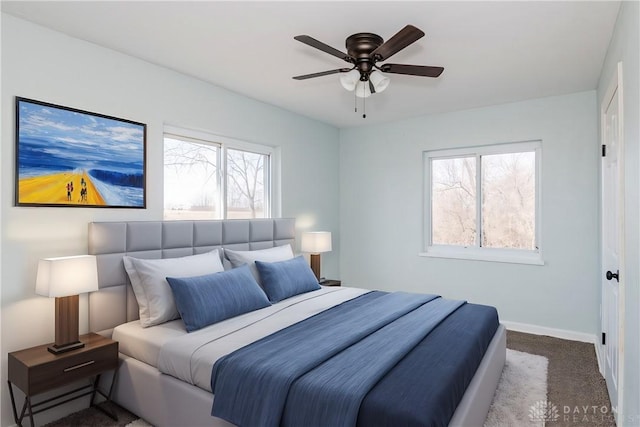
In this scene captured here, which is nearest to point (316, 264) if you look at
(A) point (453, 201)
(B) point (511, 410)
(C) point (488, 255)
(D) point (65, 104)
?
(A) point (453, 201)

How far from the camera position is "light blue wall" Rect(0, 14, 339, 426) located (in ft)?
7.72


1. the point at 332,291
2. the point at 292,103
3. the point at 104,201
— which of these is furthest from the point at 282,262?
the point at 292,103

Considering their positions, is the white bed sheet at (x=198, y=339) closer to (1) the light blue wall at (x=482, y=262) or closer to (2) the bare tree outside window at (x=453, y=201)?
(1) the light blue wall at (x=482, y=262)

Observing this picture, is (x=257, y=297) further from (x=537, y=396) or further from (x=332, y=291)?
(x=537, y=396)

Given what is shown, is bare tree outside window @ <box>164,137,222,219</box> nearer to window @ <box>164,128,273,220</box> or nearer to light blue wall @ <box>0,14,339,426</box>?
window @ <box>164,128,273,220</box>

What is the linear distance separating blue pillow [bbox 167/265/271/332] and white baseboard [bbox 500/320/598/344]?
2.96m

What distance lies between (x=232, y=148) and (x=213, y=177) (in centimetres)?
39

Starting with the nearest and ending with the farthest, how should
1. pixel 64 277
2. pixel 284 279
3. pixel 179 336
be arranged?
pixel 64 277 → pixel 179 336 → pixel 284 279

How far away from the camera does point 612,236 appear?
9.05ft

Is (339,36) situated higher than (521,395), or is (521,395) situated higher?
(339,36)

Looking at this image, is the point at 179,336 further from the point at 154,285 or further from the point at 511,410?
the point at 511,410

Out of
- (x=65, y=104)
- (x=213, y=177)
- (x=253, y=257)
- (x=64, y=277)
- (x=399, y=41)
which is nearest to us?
(x=399, y=41)

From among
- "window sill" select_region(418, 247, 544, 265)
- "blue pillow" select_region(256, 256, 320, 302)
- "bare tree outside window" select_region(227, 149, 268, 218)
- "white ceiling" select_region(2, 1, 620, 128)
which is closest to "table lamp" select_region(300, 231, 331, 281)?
"bare tree outside window" select_region(227, 149, 268, 218)

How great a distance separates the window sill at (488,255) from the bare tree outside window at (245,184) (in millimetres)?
2216
